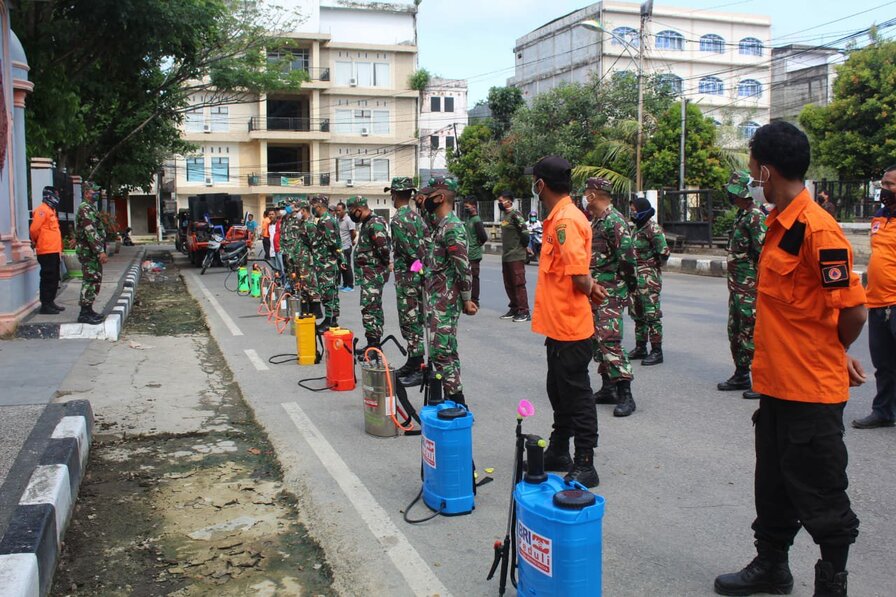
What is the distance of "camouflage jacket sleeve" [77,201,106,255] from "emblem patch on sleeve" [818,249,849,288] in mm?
9892

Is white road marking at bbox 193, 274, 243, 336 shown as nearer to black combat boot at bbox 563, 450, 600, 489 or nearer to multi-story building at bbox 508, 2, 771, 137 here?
black combat boot at bbox 563, 450, 600, 489

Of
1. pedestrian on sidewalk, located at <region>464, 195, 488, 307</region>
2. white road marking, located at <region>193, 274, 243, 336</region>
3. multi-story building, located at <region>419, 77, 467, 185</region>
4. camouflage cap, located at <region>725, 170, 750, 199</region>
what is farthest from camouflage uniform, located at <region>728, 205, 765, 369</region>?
multi-story building, located at <region>419, 77, 467, 185</region>

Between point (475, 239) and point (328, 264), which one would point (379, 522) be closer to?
point (328, 264)

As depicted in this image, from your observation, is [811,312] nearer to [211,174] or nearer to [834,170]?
[834,170]

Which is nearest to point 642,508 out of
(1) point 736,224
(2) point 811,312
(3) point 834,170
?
(2) point 811,312

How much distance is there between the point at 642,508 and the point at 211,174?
48.5m

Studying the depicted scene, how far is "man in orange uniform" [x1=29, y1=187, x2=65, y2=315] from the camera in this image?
11830 millimetres

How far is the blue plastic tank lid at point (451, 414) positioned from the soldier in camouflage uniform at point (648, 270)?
4417 millimetres

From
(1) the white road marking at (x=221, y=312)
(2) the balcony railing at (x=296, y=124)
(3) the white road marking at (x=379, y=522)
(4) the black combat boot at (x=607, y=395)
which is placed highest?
(2) the balcony railing at (x=296, y=124)

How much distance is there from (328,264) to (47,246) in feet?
13.8

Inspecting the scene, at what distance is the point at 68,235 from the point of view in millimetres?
21000

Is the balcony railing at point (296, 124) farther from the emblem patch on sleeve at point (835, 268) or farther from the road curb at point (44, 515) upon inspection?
the emblem patch on sleeve at point (835, 268)

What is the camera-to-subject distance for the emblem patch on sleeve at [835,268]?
121 inches

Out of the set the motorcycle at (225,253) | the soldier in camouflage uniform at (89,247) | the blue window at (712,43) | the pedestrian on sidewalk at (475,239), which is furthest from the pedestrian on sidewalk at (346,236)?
the blue window at (712,43)
